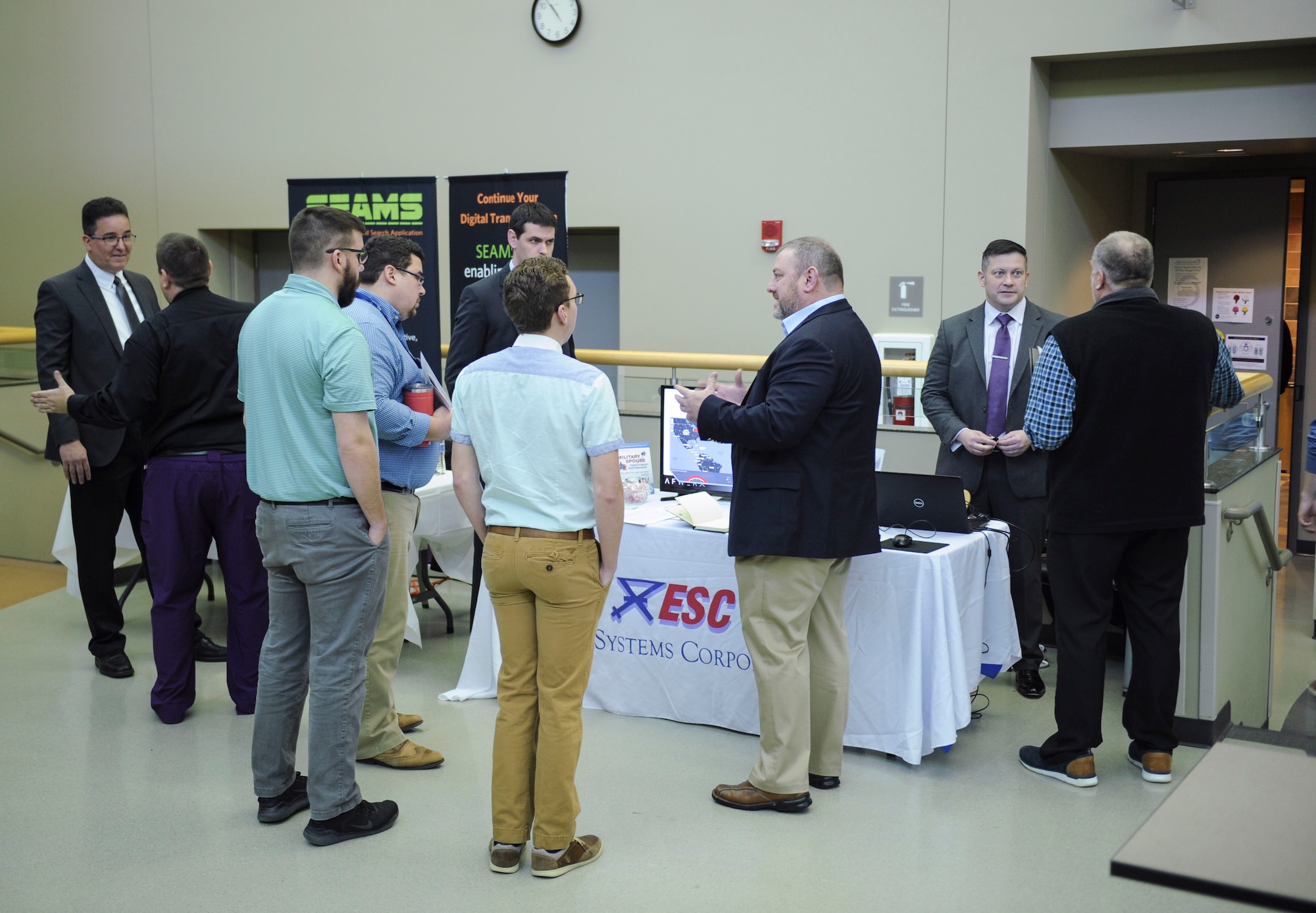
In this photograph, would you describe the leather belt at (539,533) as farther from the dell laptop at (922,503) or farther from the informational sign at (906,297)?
the informational sign at (906,297)

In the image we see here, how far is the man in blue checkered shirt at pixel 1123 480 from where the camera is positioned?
125 inches

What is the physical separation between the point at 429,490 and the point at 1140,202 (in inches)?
208

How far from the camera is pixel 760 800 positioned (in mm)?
3162

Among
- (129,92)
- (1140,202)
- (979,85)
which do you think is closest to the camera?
(979,85)

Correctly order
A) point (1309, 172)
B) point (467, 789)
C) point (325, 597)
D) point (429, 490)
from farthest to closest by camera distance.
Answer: point (1309, 172) < point (429, 490) < point (467, 789) < point (325, 597)

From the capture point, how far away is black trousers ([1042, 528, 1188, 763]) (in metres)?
3.27

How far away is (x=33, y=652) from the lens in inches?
183

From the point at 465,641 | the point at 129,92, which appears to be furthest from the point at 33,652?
the point at 129,92

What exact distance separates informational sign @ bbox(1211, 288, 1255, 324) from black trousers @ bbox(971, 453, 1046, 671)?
3640mm

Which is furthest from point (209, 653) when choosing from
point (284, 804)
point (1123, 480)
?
point (1123, 480)

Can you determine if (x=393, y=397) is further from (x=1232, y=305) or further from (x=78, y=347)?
(x=1232, y=305)

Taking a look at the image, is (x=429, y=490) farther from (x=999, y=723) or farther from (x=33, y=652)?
(x=999, y=723)

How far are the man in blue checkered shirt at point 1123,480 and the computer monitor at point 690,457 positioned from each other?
115 cm

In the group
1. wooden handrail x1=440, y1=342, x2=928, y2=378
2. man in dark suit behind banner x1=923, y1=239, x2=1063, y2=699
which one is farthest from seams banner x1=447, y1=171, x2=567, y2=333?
man in dark suit behind banner x1=923, y1=239, x2=1063, y2=699
